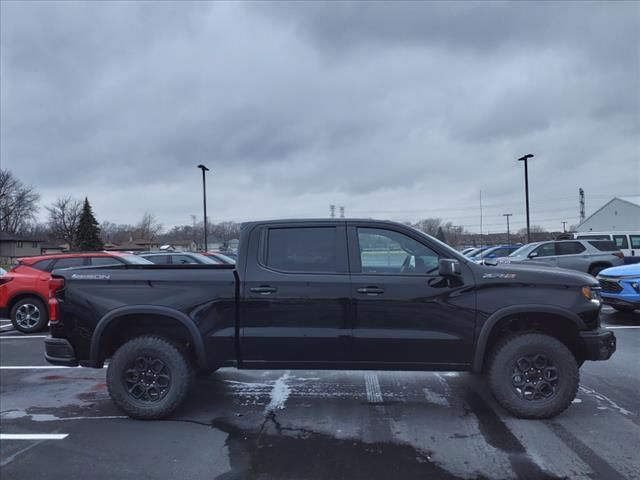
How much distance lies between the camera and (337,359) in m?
4.72

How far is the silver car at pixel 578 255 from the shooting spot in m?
16.0

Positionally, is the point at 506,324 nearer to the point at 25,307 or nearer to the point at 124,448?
the point at 124,448

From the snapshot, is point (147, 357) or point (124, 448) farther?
point (147, 357)

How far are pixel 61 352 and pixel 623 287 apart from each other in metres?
9.96

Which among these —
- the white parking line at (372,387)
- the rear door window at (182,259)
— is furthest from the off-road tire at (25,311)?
the white parking line at (372,387)

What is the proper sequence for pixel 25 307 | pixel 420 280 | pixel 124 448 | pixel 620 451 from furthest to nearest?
pixel 25 307
pixel 420 280
pixel 124 448
pixel 620 451

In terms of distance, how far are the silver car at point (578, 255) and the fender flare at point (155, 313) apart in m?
13.4

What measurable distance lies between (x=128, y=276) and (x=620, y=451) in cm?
464

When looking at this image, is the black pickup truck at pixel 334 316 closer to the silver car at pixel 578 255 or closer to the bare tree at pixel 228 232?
the bare tree at pixel 228 232

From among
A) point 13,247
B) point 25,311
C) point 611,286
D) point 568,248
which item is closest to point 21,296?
point 25,311

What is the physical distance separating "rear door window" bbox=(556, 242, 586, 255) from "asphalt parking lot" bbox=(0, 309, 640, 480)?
11151mm

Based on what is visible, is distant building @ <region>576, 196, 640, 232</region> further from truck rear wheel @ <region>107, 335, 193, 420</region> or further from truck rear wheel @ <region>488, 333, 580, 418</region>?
truck rear wheel @ <region>107, 335, 193, 420</region>

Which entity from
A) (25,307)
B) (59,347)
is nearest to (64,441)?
(59,347)

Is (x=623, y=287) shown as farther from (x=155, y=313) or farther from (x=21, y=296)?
(x=21, y=296)
